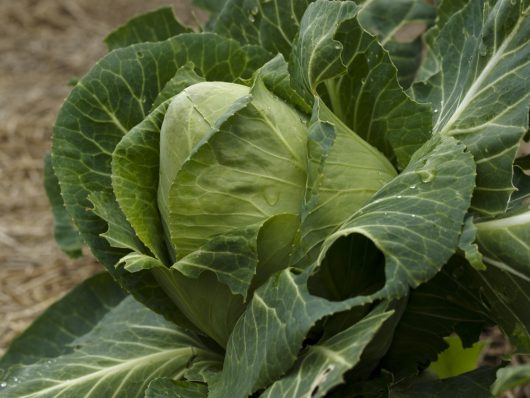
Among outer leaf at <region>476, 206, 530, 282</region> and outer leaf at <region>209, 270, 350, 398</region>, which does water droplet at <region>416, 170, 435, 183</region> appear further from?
outer leaf at <region>209, 270, 350, 398</region>

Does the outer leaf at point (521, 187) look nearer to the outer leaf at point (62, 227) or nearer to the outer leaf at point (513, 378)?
the outer leaf at point (513, 378)

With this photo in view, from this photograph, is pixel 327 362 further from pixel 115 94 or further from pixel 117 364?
pixel 115 94

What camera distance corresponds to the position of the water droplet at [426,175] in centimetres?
137

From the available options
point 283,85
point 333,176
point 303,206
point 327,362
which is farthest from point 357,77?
point 327,362

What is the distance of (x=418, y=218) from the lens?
131 cm

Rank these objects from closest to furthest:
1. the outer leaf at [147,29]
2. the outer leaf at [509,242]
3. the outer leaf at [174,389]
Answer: the outer leaf at [509,242] < the outer leaf at [174,389] < the outer leaf at [147,29]

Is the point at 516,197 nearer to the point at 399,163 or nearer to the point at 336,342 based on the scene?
the point at 399,163

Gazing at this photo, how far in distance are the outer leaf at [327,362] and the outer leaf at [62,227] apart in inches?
41.1

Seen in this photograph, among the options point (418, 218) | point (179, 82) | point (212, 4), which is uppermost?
point (212, 4)

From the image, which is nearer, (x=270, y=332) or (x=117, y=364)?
(x=270, y=332)

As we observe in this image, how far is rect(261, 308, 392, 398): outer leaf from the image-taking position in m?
1.24

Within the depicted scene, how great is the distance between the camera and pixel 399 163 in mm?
1626

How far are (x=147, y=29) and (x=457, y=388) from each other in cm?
124

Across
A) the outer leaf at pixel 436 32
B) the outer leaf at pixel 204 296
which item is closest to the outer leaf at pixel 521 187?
the outer leaf at pixel 436 32
